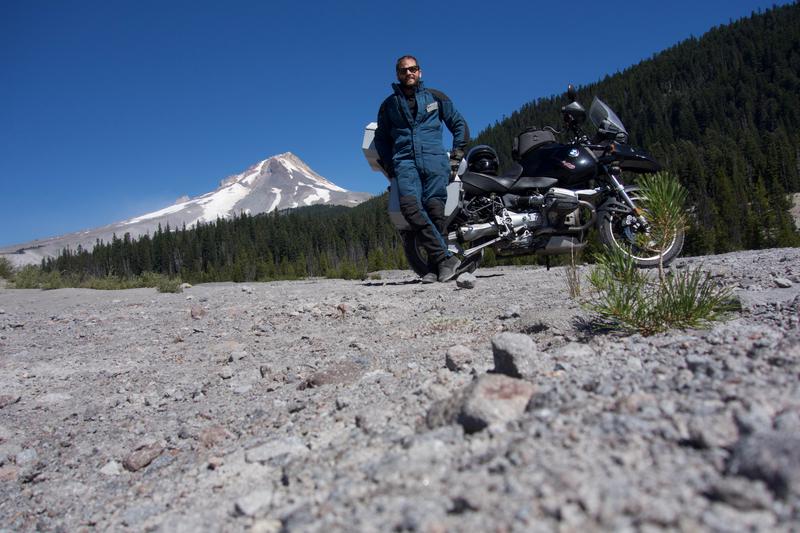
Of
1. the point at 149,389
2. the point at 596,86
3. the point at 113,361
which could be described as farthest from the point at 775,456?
the point at 596,86

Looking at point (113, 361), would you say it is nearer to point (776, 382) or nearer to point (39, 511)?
point (39, 511)

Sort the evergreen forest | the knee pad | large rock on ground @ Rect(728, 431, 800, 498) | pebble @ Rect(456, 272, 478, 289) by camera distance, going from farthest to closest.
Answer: the evergreen forest → the knee pad → pebble @ Rect(456, 272, 478, 289) → large rock on ground @ Rect(728, 431, 800, 498)

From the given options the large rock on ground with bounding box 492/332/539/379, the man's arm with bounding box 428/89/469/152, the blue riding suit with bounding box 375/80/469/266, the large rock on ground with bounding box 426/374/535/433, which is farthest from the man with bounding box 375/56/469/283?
the large rock on ground with bounding box 426/374/535/433

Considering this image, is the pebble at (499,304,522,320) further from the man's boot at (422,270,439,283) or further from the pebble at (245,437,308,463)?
the man's boot at (422,270,439,283)

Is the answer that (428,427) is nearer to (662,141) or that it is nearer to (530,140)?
(530,140)

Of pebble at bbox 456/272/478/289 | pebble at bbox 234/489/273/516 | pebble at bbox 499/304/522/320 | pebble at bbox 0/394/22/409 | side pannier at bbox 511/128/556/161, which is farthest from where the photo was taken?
side pannier at bbox 511/128/556/161

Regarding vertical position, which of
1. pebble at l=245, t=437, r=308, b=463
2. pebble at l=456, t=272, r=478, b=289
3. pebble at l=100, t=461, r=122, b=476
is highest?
pebble at l=456, t=272, r=478, b=289

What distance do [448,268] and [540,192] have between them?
1.57m

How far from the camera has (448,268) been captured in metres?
5.14

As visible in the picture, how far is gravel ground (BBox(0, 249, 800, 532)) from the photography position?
778 mm

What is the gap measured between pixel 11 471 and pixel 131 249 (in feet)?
358

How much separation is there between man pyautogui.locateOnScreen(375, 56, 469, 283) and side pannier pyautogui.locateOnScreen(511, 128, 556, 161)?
1151mm

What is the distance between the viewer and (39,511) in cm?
162

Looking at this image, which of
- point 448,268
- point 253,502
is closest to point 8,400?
point 253,502
